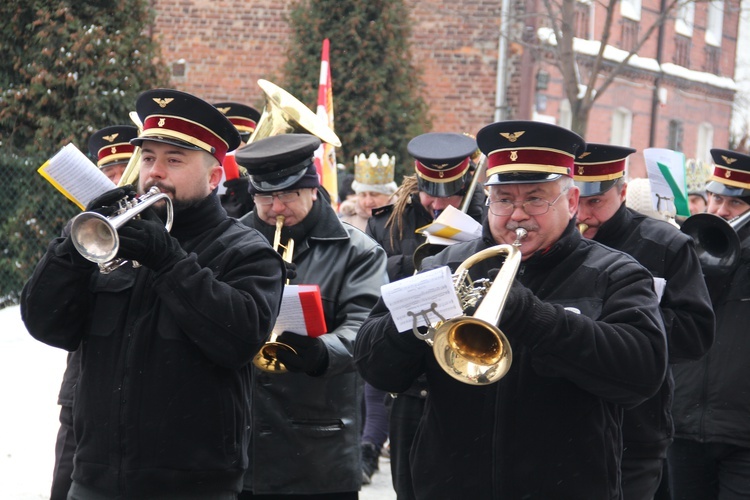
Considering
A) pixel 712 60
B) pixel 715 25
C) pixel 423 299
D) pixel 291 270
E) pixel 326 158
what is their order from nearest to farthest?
pixel 423 299, pixel 291 270, pixel 326 158, pixel 712 60, pixel 715 25

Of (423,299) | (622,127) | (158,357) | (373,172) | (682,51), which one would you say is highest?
(423,299)

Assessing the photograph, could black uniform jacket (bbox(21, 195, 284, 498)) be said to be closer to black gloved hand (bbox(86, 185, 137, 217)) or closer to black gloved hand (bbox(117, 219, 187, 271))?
black gloved hand (bbox(117, 219, 187, 271))

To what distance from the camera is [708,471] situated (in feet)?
18.6

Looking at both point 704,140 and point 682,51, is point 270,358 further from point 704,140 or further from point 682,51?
point 704,140

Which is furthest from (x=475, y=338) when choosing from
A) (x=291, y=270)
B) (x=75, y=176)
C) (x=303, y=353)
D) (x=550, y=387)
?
(x=75, y=176)

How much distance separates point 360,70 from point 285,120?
35.5 ft

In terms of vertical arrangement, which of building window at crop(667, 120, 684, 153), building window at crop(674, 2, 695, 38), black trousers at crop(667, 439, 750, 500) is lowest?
building window at crop(667, 120, 684, 153)

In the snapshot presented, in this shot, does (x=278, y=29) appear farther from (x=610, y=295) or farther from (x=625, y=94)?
(x=610, y=295)

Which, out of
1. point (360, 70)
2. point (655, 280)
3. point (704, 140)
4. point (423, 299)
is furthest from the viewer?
point (704, 140)

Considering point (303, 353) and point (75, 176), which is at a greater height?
point (75, 176)

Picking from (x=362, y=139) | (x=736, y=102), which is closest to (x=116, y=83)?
(x=362, y=139)

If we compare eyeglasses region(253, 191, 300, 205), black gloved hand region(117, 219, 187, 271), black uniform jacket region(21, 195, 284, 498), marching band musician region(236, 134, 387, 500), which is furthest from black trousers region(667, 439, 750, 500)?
black gloved hand region(117, 219, 187, 271)

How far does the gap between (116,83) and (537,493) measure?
34.5ft

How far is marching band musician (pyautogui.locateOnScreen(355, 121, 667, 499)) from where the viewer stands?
3.58m
